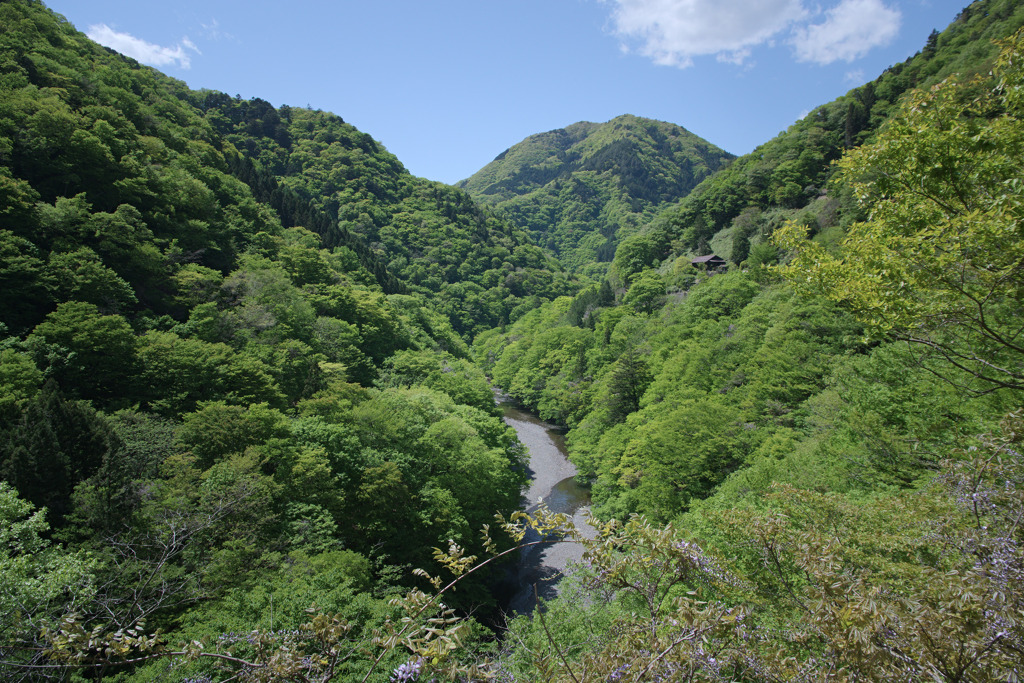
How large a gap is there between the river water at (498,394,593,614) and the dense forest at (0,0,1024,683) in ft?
4.59

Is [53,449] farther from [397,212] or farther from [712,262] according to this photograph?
[397,212]

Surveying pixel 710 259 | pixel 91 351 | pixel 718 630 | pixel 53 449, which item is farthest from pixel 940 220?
pixel 710 259

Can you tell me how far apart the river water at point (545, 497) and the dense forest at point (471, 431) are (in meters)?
1.40

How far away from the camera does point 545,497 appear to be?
2414 centimetres

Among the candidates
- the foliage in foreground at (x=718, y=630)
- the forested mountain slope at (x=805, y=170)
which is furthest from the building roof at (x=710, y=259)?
the foliage in foreground at (x=718, y=630)

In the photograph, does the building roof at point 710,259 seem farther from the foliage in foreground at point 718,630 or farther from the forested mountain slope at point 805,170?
the foliage in foreground at point 718,630

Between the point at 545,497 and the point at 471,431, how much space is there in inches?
216

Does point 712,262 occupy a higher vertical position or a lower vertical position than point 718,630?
higher

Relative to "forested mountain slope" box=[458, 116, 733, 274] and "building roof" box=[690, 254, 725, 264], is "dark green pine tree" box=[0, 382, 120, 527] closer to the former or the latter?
"building roof" box=[690, 254, 725, 264]

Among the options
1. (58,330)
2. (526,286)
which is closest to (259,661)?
(58,330)

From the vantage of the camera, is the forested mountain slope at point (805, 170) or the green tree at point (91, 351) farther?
the forested mountain slope at point (805, 170)

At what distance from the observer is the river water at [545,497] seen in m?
21.8

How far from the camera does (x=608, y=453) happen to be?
2844 cm

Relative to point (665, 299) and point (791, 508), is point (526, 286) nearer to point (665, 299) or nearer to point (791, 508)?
point (665, 299)
